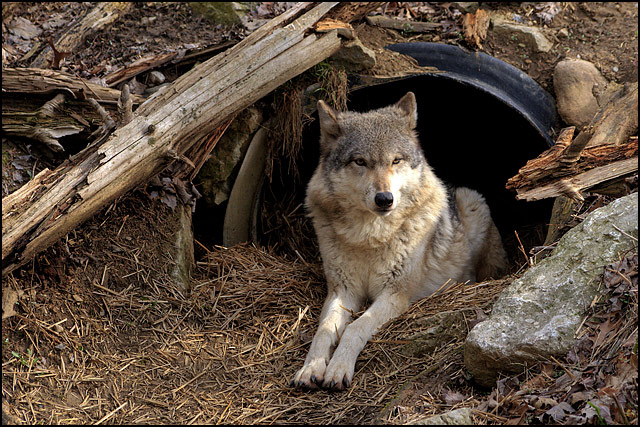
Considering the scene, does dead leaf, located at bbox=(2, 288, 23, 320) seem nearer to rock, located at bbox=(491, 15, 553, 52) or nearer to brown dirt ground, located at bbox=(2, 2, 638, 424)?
brown dirt ground, located at bbox=(2, 2, 638, 424)

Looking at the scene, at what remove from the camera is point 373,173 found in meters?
4.93

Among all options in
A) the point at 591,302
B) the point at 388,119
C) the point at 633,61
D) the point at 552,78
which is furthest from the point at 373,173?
the point at 633,61

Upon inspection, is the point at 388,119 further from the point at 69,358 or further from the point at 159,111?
the point at 69,358

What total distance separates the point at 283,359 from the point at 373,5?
4.32 m

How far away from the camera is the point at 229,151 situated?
6480mm

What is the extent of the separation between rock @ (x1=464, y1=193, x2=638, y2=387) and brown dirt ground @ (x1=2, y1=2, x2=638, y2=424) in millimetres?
286

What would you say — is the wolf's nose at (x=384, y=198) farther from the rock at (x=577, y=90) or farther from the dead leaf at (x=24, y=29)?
the dead leaf at (x=24, y=29)

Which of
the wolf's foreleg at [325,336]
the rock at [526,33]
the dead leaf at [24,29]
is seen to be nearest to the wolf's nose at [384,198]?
the wolf's foreleg at [325,336]

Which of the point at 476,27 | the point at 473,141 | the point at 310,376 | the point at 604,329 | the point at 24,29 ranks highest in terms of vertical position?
the point at 24,29

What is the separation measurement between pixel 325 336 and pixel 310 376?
488mm

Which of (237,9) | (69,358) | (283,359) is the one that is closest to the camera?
(69,358)

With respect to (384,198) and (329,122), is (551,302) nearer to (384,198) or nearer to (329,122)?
(384,198)

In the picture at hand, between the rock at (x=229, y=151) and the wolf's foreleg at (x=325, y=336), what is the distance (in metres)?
2.08

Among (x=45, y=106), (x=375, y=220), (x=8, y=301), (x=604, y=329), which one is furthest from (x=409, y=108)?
(x=8, y=301)
